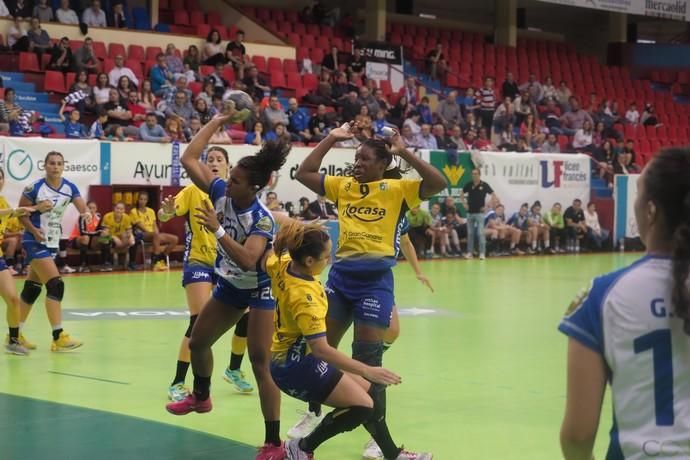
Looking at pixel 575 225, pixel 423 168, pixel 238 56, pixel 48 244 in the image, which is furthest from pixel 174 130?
pixel 423 168

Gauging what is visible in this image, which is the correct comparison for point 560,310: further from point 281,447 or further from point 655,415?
point 655,415

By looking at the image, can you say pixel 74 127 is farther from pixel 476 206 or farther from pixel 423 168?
pixel 423 168

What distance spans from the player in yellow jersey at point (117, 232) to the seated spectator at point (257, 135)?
10.1 feet

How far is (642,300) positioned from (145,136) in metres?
16.2

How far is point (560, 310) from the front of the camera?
13.4 metres

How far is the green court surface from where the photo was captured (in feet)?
21.0

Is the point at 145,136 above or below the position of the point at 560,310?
above

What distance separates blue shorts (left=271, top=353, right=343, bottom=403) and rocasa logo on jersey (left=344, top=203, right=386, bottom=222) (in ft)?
4.46

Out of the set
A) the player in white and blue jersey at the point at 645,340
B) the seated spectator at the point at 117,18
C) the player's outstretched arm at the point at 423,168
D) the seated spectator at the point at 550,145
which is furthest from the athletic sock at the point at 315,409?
the seated spectator at the point at 550,145

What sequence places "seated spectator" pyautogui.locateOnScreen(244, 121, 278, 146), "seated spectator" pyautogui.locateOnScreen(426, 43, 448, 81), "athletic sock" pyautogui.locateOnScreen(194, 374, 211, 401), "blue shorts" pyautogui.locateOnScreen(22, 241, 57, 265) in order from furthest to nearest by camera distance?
"seated spectator" pyautogui.locateOnScreen(426, 43, 448, 81) < "seated spectator" pyautogui.locateOnScreen(244, 121, 278, 146) < "blue shorts" pyautogui.locateOnScreen(22, 241, 57, 265) < "athletic sock" pyautogui.locateOnScreen(194, 374, 211, 401)

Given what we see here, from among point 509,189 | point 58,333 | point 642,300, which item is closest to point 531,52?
point 509,189

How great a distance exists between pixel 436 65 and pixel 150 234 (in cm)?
1374

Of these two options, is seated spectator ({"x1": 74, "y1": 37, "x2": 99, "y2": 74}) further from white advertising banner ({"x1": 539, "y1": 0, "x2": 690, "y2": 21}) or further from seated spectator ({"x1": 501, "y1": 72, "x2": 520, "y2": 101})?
white advertising banner ({"x1": 539, "y1": 0, "x2": 690, "y2": 21})

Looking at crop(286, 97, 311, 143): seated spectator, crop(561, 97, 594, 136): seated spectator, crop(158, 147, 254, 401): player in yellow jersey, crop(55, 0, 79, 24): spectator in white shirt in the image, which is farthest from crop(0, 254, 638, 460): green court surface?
crop(561, 97, 594, 136): seated spectator
